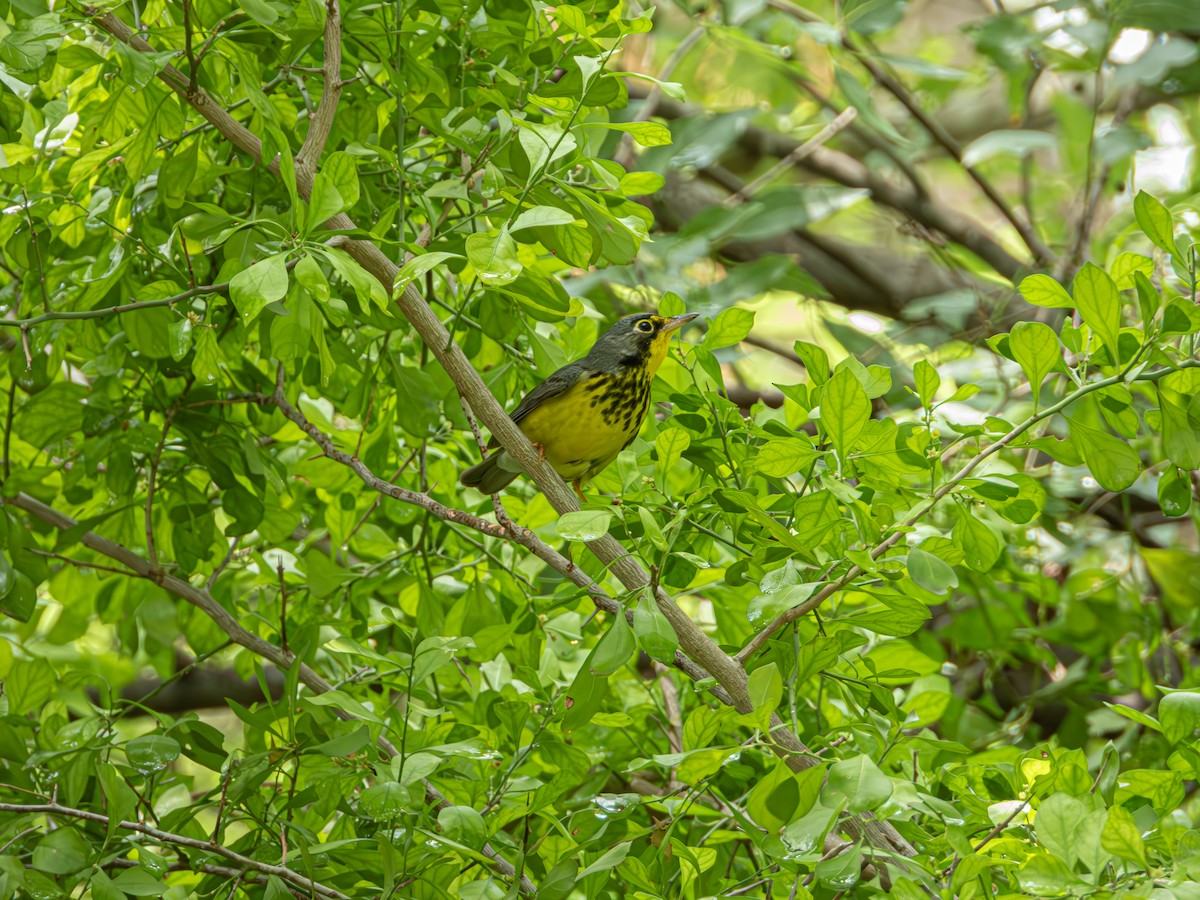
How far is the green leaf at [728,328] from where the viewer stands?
6.50 ft

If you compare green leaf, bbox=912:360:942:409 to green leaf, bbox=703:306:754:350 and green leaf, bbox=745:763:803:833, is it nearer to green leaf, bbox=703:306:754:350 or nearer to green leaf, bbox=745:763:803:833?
green leaf, bbox=703:306:754:350

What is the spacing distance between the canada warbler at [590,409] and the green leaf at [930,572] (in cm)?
118

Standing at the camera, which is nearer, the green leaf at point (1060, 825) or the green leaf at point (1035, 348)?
the green leaf at point (1060, 825)

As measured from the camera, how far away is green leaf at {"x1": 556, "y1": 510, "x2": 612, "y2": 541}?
5.11 feet

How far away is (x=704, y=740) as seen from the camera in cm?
168

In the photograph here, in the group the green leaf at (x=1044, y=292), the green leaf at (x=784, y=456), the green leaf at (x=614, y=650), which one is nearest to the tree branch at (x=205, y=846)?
the green leaf at (x=614, y=650)

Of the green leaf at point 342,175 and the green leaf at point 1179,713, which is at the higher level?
the green leaf at point 342,175

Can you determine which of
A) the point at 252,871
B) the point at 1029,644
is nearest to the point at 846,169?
the point at 1029,644

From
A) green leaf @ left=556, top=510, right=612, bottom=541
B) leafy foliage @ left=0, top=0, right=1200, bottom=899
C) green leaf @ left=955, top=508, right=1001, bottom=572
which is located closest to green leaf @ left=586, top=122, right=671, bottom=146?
leafy foliage @ left=0, top=0, right=1200, bottom=899

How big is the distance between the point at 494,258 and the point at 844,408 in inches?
20.6

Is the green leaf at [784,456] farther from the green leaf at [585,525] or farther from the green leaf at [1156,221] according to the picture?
the green leaf at [1156,221]

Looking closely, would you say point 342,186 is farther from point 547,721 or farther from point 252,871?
point 252,871

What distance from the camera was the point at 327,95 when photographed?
1.89 metres

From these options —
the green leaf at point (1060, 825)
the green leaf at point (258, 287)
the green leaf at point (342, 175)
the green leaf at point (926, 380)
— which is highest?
the green leaf at point (342, 175)
